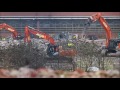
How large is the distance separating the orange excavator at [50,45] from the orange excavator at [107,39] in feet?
3.14

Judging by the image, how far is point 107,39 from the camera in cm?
998

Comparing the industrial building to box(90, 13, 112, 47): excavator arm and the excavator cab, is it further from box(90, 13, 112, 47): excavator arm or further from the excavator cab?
the excavator cab

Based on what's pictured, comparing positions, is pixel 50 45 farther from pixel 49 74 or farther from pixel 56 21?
pixel 49 74

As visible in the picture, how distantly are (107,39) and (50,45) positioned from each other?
169 cm

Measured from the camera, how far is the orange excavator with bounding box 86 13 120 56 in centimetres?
986

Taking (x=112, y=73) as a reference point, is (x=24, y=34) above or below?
above

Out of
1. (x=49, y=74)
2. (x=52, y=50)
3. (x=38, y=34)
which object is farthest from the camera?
(x=52, y=50)

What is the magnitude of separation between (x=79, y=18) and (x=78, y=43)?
73 centimetres

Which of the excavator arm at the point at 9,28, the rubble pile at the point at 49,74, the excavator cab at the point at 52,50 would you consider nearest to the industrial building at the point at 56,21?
the excavator arm at the point at 9,28

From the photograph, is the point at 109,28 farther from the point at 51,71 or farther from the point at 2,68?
the point at 2,68

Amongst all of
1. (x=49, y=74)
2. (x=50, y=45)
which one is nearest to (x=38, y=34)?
(x=50, y=45)

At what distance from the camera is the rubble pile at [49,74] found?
32.2ft

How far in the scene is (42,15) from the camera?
9906 mm
